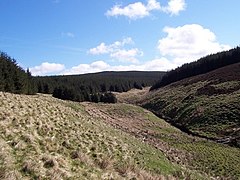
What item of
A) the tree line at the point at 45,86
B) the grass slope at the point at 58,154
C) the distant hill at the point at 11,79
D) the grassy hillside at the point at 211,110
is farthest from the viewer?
the tree line at the point at 45,86

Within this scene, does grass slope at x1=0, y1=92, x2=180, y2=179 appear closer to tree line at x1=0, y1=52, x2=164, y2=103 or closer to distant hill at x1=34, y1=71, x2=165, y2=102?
tree line at x1=0, y1=52, x2=164, y2=103

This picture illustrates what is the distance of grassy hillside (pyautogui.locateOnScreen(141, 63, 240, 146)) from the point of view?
47.2 m

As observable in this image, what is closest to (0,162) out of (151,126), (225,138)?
(225,138)

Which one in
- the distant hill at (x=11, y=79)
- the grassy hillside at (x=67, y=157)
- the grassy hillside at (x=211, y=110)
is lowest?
the grassy hillside at (x=211, y=110)

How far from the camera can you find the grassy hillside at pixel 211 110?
47.2 m

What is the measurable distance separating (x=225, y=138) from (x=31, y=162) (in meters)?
34.3

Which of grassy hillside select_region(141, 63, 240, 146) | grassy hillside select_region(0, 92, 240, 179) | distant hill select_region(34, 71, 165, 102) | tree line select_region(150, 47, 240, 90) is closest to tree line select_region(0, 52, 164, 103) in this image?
distant hill select_region(34, 71, 165, 102)

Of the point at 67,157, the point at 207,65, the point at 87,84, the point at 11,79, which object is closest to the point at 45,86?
the point at 87,84

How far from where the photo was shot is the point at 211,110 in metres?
58.2

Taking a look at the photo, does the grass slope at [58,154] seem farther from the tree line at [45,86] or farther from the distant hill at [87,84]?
the distant hill at [87,84]

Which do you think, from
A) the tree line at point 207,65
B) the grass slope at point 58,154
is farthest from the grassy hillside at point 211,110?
the tree line at point 207,65

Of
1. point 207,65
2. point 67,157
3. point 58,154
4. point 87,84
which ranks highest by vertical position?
point 207,65

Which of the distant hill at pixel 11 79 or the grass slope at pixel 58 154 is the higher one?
the distant hill at pixel 11 79

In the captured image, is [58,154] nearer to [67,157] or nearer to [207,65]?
[67,157]
